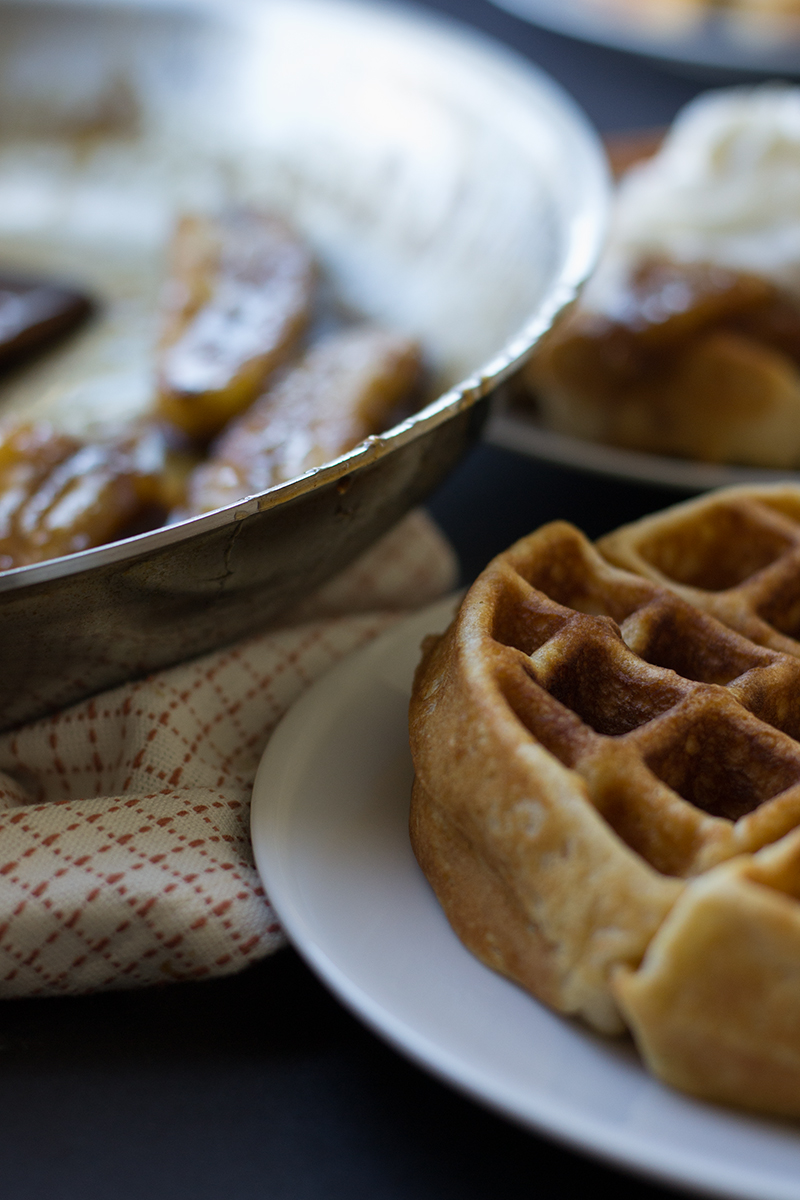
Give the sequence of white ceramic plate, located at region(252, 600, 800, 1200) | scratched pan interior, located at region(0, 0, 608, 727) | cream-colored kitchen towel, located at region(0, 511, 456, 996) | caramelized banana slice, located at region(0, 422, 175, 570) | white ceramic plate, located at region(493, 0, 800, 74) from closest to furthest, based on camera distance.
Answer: white ceramic plate, located at region(252, 600, 800, 1200)
cream-colored kitchen towel, located at region(0, 511, 456, 996)
scratched pan interior, located at region(0, 0, 608, 727)
caramelized banana slice, located at region(0, 422, 175, 570)
white ceramic plate, located at region(493, 0, 800, 74)

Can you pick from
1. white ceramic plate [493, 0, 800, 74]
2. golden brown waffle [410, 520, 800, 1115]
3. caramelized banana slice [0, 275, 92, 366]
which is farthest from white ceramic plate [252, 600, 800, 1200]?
white ceramic plate [493, 0, 800, 74]

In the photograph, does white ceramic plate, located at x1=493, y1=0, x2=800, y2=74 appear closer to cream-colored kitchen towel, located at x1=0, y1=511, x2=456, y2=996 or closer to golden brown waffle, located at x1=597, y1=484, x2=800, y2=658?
golden brown waffle, located at x1=597, y1=484, x2=800, y2=658

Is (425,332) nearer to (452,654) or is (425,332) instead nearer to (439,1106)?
(452,654)

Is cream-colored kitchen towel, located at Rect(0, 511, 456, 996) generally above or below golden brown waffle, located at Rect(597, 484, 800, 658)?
below

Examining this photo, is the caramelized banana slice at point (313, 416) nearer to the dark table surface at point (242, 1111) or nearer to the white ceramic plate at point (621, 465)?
the white ceramic plate at point (621, 465)

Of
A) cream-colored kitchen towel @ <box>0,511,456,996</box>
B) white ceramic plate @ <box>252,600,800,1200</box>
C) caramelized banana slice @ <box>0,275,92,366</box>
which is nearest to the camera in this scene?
white ceramic plate @ <box>252,600,800,1200</box>

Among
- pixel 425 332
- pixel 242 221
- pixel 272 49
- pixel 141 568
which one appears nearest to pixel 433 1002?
pixel 141 568
